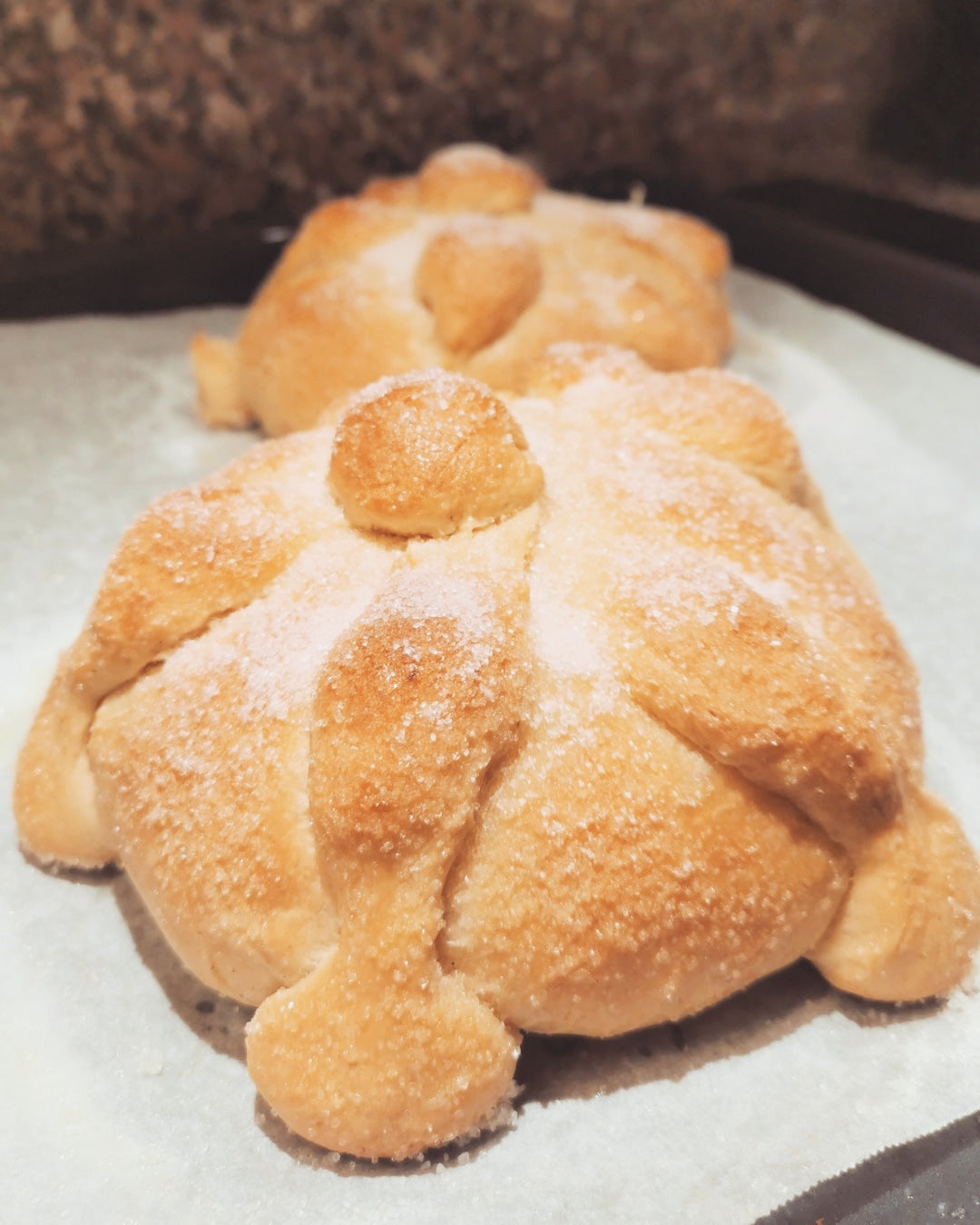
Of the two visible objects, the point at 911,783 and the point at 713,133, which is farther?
the point at 713,133

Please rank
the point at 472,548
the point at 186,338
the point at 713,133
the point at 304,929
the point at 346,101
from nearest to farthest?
the point at 304,929
the point at 472,548
the point at 186,338
the point at 346,101
the point at 713,133

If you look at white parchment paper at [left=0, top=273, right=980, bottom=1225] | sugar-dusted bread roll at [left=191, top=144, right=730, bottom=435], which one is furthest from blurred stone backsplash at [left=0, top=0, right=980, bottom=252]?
white parchment paper at [left=0, top=273, right=980, bottom=1225]

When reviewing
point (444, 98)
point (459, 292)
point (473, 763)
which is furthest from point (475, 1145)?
point (444, 98)

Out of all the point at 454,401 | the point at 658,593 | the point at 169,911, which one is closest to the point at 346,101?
the point at 454,401

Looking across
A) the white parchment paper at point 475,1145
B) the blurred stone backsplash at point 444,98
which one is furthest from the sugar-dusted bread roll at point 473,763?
the blurred stone backsplash at point 444,98

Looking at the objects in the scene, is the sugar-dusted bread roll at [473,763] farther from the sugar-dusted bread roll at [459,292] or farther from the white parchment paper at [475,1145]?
the sugar-dusted bread roll at [459,292]

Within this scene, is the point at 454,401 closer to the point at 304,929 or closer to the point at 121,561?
the point at 121,561
